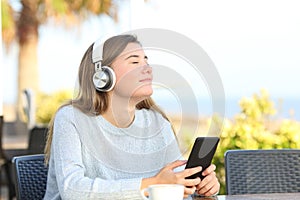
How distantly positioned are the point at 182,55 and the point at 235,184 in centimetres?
79

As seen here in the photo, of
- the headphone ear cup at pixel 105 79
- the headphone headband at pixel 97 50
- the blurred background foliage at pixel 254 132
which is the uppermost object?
the headphone headband at pixel 97 50

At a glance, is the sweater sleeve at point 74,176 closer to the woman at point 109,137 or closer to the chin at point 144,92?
the woman at point 109,137

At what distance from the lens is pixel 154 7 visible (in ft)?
19.1

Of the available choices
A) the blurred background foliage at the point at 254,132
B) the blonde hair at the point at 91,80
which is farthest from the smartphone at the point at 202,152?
the blurred background foliage at the point at 254,132

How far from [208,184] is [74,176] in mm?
353

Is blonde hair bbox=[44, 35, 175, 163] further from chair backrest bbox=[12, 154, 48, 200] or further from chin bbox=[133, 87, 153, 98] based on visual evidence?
chair backrest bbox=[12, 154, 48, 200]

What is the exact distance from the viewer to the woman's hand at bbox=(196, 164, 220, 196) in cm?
188

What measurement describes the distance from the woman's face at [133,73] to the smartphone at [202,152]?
224 millimetres

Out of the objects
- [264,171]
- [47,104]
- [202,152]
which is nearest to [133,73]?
[202,152]

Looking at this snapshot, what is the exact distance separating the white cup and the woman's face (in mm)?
347

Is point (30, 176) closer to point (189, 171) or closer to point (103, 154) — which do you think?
point (103, 154)

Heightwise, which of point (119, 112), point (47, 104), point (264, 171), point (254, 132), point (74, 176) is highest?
point (119, 112)

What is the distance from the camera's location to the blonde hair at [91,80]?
1.96 metres

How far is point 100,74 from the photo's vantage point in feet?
6.28
